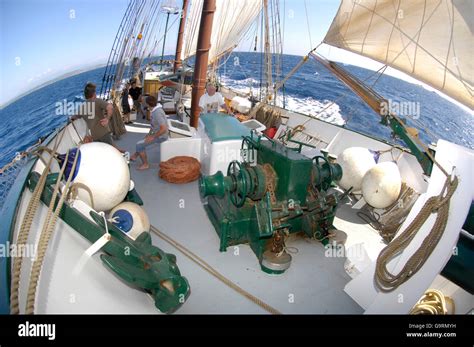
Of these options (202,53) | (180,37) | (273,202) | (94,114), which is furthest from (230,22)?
(273,202)

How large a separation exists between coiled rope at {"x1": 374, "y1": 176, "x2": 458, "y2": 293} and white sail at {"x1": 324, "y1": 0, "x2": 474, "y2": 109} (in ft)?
9.10

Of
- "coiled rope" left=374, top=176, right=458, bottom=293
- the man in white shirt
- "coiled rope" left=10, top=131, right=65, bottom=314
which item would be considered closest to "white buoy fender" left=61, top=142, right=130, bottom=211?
"coiled rope" left=10, top=131, right=65, bottom=314

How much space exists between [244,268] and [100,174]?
2107mm

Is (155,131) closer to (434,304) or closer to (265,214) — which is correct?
(265,214)

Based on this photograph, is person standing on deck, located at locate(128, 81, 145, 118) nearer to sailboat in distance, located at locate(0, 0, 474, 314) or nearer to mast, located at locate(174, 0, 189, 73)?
sailboat in distance, located at locate(0, 0, 474, 314)

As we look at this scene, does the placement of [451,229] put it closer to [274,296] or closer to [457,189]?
[457,189]

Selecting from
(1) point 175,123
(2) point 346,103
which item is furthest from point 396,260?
(2) point 346,103

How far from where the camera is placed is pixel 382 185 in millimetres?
4855

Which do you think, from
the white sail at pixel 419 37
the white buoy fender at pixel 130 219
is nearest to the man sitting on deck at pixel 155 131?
the white buoy fender at pixel 130 219

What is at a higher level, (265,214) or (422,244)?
(422,244)

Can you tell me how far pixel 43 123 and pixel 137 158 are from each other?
1638 centimetres

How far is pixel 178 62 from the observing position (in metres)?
17.7

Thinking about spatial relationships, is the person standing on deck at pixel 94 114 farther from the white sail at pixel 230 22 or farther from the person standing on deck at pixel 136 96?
the white sail at pixel 230 22

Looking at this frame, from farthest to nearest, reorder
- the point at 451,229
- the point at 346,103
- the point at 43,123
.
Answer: the point at 346,103 < the point at 43,123 < the point at 451,229
